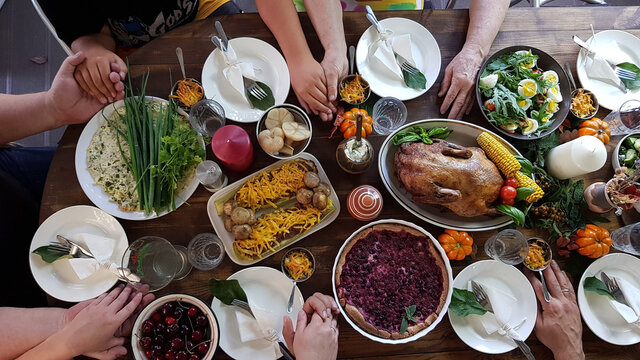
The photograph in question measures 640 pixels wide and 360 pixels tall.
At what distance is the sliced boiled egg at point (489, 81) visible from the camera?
5.46 ft

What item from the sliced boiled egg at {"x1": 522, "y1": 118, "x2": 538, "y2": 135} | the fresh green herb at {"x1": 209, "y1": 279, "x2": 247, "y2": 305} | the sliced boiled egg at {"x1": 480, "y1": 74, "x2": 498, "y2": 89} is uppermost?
the sliced boiled egg at {"x1": 480, "y1": 74, "x2": 498, "y2": 89}

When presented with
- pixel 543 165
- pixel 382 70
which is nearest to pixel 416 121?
pixel 382 70

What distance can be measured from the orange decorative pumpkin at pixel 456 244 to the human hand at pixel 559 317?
0.31 metres

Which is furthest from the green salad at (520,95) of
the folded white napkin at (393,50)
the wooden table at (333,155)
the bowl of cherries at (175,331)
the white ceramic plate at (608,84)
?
the bowl of cherries at (175,331)

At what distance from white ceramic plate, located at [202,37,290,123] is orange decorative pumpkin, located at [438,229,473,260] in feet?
3.10

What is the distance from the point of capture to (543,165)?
167 centimetres

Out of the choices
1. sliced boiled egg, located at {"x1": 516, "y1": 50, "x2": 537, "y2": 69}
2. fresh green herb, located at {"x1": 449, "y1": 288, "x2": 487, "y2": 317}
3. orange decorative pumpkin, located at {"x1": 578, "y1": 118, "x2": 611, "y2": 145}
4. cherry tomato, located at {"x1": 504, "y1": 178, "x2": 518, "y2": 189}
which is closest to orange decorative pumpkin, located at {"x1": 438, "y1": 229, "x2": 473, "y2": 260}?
fresh green herb, located at {"x1": 449, "y1": 288, "x2": 487, "y2": 317}

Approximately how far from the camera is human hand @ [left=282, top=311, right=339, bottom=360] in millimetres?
1394

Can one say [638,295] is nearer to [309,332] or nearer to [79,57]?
[309,332]

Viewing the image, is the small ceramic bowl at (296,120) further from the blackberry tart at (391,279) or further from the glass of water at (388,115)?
the blackberry tart at (391,279)

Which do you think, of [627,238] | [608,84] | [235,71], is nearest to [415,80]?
[235,71]

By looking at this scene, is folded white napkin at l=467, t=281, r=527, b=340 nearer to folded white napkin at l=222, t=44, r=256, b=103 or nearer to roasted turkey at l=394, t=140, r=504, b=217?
roasted turkey at l=394, t=140, r=504, b=217

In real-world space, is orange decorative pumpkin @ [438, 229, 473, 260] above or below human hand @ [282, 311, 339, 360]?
above

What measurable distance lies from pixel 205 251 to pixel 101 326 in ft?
1.50
